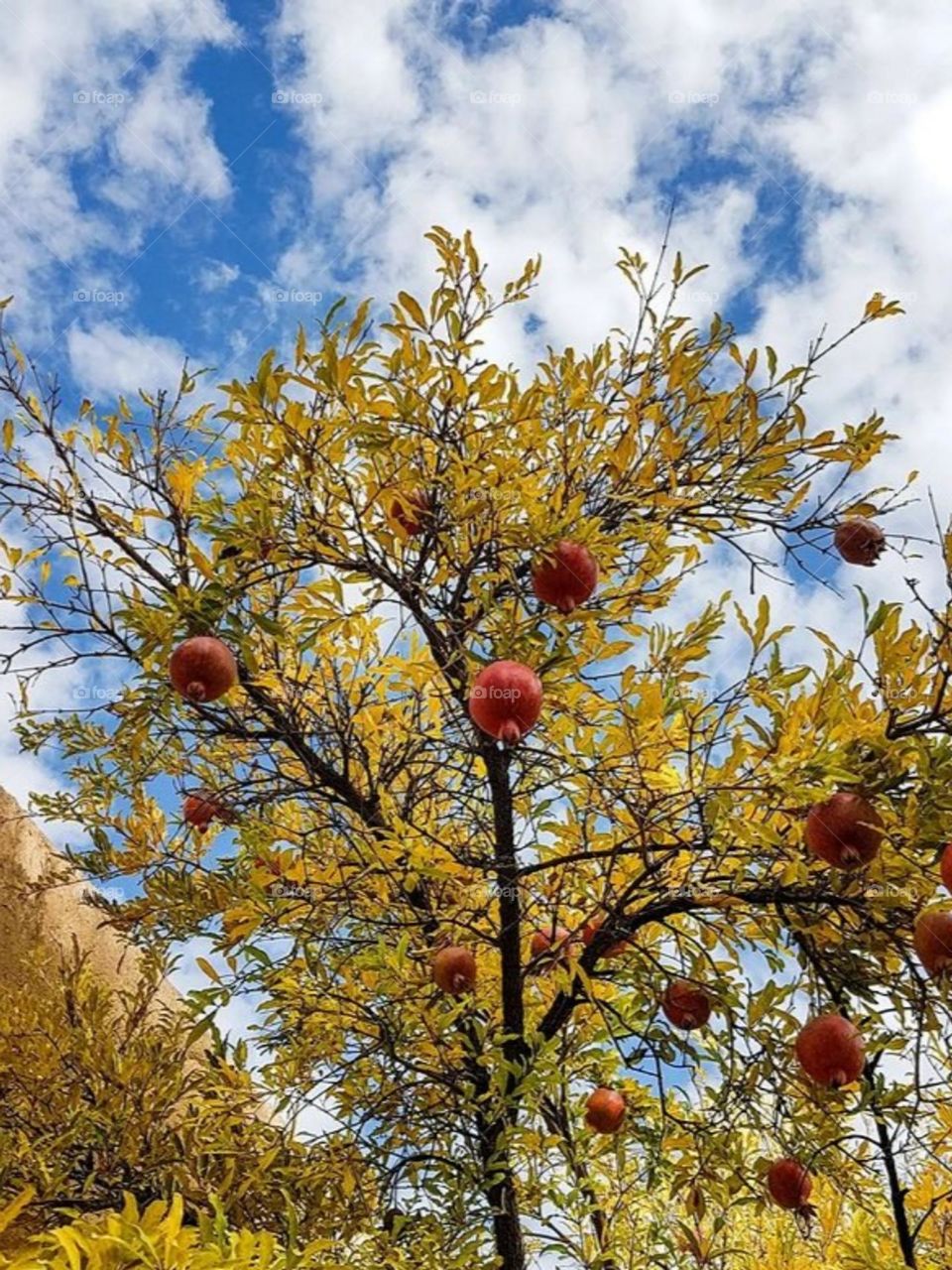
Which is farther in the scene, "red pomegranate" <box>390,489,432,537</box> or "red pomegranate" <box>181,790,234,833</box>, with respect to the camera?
"red pomegranate" <box>181,790,234,833</box>

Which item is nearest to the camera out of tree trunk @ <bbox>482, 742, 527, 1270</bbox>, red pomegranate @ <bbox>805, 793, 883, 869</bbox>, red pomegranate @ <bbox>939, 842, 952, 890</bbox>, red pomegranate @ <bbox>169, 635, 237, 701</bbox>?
red pomegranate @ <bbox>939, 842, 952, 890</bbox>

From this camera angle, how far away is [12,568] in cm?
333

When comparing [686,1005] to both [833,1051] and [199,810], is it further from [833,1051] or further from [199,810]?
[199,810]

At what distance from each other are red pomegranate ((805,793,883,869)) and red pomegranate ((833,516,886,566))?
4.22 ft

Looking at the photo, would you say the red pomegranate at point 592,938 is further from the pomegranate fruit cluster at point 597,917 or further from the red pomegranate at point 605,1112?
the red pomegranate at point 605,1112

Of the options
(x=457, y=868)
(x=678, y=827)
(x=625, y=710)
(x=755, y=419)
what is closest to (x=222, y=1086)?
(x=457, y=868)

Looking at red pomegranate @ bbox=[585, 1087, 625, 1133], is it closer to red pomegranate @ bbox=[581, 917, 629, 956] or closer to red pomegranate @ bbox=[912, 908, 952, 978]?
red pomegranate @ bbox=[581, 917, 629, 956]

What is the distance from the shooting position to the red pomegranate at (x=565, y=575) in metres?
2.59

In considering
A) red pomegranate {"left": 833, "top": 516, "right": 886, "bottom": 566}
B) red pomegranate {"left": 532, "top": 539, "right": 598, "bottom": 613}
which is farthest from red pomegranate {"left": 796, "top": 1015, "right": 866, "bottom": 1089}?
→ red pomegranate {"left": 833, "top": 516, "right": 886, "bottom": 566}

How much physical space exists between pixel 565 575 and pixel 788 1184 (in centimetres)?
183

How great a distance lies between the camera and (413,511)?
9.64 feet

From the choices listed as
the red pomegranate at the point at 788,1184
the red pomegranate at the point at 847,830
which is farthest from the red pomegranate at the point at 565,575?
the red pomegranate at the point at 788,1184

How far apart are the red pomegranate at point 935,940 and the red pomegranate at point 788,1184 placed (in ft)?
3.57

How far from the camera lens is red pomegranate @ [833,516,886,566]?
314 centimetres
